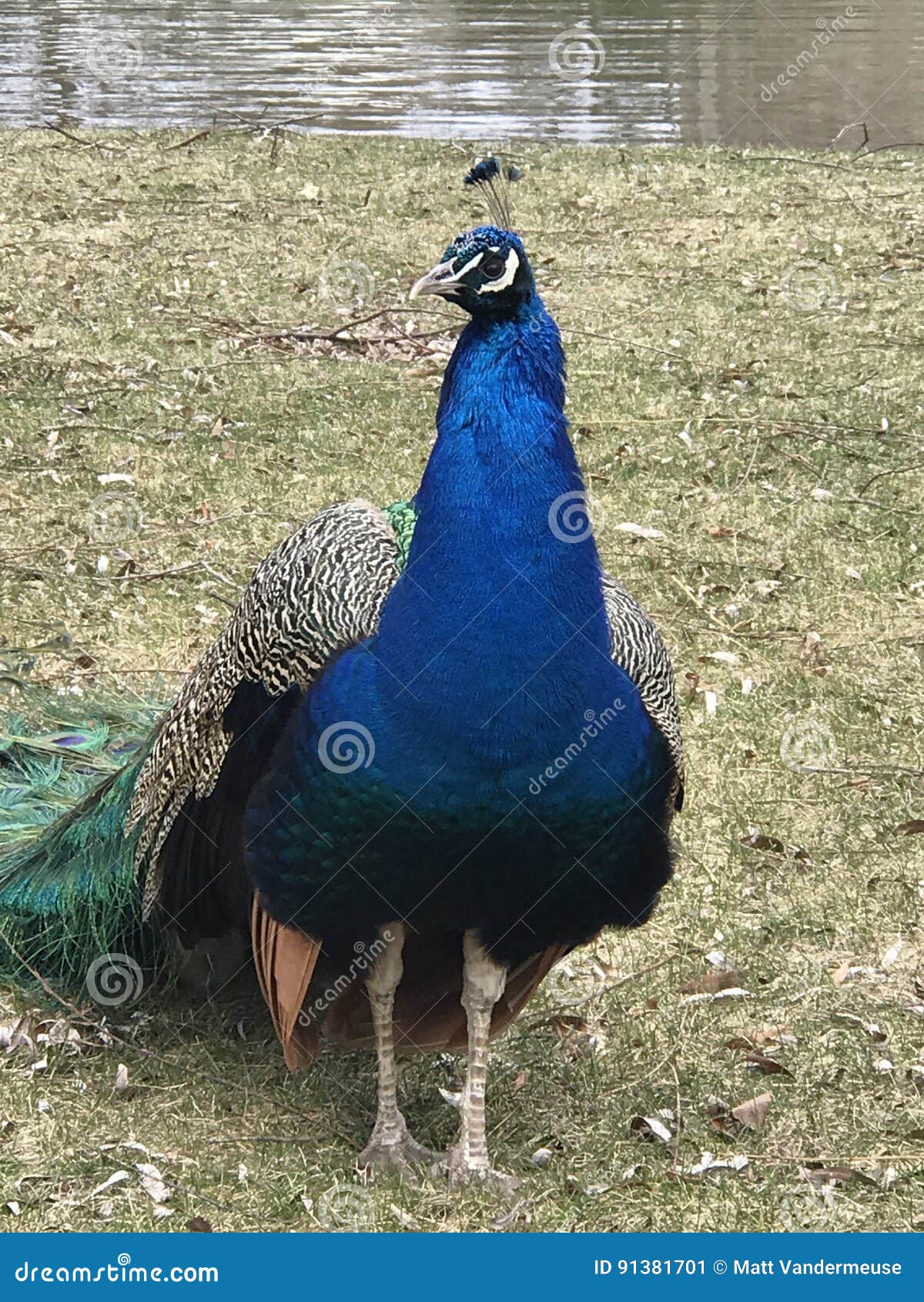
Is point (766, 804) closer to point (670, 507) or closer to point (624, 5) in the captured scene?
→ point (670, 507)

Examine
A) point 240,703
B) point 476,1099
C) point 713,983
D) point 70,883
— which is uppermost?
point 240,703

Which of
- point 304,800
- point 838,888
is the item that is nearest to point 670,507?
point 838,888

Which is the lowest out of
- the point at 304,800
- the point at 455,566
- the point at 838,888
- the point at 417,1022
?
the point at 838,888

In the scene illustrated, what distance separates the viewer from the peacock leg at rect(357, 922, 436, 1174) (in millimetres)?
3713

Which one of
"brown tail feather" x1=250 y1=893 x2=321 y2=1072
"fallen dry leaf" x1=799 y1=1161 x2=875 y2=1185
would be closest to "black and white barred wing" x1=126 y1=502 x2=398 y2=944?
"brown tail feather" x1=250 y1=893 x2=321 y2=1072

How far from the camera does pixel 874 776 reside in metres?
5.48

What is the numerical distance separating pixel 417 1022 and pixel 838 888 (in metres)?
1.57

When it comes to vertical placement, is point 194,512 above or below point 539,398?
below

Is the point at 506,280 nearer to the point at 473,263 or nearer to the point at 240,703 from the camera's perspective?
the point at 473,263

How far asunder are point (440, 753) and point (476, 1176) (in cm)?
116

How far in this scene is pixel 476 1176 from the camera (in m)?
3.74

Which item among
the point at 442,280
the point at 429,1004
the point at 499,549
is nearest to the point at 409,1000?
the point at 429,1004

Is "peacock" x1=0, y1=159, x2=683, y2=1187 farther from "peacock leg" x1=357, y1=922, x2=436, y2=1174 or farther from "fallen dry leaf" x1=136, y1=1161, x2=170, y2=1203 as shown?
"fallen dry leaf" x1=136, y1=1161, x2=170, y2=1203

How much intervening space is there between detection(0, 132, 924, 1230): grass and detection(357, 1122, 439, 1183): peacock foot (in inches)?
2.8
